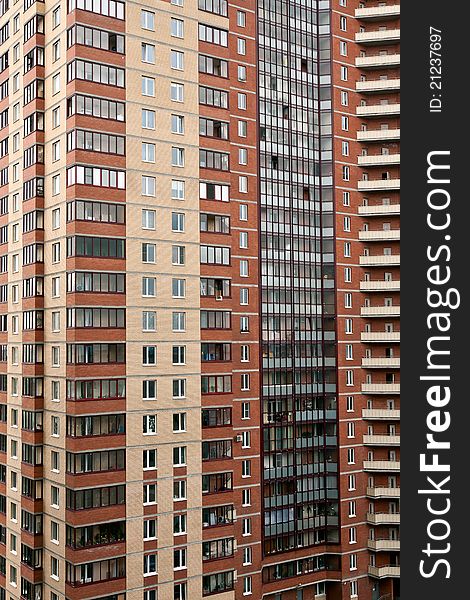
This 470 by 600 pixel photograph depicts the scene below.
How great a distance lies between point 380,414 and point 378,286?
12.5 meters

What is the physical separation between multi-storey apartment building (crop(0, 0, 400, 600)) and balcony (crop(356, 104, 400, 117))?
359 mm

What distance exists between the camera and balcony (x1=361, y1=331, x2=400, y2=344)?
235 feet

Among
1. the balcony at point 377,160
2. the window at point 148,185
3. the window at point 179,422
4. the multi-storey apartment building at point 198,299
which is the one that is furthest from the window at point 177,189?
the balcony at point 377,160

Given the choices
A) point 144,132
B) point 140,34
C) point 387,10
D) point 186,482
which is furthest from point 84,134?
point 387,10

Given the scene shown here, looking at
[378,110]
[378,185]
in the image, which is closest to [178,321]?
[378,185]

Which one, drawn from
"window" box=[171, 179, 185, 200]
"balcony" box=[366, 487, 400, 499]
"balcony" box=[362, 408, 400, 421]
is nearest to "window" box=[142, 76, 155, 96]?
"window" box=[171, 179, 185, 200]

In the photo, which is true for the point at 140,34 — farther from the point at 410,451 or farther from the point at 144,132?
the point at 410,451

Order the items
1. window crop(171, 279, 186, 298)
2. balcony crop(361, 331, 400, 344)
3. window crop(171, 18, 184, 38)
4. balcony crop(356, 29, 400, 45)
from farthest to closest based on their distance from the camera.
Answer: balcony crop(356, 29, 400, 45)
balcony crop(361, 331, 400, 344)
window crop(171, 18, 184, 38)
window crop(171, 279, 186, 298)

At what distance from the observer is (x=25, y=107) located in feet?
191

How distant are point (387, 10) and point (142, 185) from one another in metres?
35.5

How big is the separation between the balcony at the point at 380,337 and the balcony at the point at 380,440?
921 centimetres

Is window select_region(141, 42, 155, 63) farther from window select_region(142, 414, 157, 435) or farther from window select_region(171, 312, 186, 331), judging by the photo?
window select_region(142, 414, 157, 435)

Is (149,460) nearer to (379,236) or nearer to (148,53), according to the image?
(148,53)

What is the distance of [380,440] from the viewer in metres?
70.8
